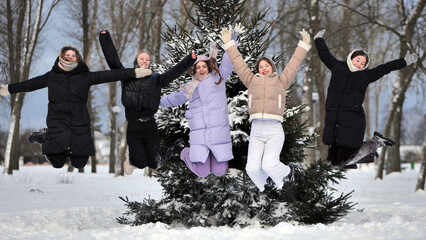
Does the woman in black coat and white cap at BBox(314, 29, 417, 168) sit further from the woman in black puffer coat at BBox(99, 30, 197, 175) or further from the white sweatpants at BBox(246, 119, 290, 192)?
the woman in black puffer coat at BBox(99, 30, 197, 175)

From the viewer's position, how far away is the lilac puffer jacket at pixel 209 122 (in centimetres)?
649

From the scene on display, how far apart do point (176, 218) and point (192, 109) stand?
353cm

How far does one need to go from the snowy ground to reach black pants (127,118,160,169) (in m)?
2.17

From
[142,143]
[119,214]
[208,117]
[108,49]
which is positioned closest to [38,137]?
[142,143]

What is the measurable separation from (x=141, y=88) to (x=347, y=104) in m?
2.50

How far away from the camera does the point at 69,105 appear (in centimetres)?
614

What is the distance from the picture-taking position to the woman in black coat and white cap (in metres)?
6.27

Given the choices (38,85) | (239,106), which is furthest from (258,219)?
(38,85)

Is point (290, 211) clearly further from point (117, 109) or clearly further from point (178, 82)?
point (117, 109)

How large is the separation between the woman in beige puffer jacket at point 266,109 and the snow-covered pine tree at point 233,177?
162 centimetres

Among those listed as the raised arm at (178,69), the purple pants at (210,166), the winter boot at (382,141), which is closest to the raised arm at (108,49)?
the raised arm at (178,69)

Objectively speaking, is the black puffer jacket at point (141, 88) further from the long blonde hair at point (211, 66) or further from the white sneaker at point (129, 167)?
the white sneaker at point (129, 167)

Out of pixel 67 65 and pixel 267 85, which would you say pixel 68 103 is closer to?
pixel 67 65

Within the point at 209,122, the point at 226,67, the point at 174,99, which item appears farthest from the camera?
the point at 174,99
